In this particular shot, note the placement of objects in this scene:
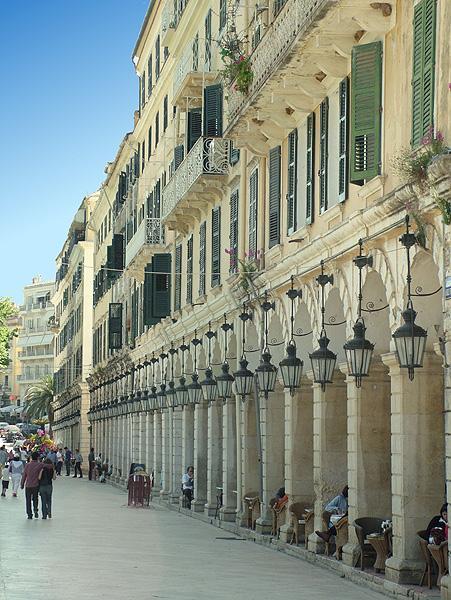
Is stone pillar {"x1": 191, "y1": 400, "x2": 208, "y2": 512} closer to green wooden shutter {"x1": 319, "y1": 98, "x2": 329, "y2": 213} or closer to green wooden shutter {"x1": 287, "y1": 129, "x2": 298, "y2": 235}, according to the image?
green wooden shutter {"x1": 287, "y1": 129, "x2": 298, "y2": 235}

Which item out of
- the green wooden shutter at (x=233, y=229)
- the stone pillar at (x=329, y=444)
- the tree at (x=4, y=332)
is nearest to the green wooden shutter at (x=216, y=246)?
the green wooden shutter at (x=233, y=229)

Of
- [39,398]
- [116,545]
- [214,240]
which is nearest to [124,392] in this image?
[214,240]

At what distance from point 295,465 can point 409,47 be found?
9.65m

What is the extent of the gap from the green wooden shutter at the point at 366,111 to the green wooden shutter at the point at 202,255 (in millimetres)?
16656

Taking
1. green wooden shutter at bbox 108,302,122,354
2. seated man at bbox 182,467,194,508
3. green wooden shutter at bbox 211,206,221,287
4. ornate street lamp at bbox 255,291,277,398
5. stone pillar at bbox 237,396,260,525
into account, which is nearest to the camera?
ornate street lamp at bbox 255,291,277,398

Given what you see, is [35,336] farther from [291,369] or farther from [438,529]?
[438,529]

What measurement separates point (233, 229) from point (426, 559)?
616 inches

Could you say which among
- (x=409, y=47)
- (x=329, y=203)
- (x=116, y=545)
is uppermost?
(x=409, y=47)

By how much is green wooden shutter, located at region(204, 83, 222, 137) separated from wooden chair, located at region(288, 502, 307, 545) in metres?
11.7

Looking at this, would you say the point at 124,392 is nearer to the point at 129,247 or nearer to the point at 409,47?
the point at 129,247

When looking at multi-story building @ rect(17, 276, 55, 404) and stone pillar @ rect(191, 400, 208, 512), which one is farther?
multi-story building @ rect(17, 276, 55, 404)

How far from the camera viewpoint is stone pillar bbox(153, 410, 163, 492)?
45.9m

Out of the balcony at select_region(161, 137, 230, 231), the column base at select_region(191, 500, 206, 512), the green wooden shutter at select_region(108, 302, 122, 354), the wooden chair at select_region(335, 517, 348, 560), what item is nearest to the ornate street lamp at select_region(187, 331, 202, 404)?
the column base at select_region(191, 500, 206, 512)

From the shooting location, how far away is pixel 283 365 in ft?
78.6
